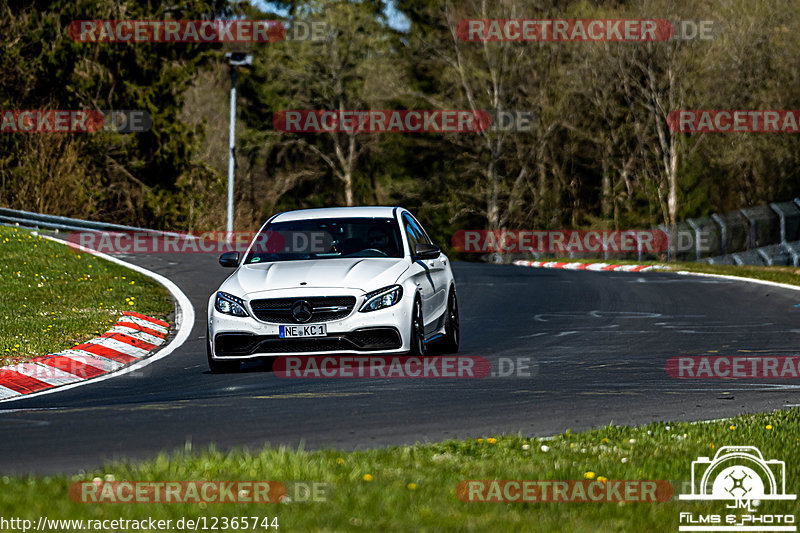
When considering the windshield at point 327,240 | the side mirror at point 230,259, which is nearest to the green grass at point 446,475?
the windshield at point 327,240

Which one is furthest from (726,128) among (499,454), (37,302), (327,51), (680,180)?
(499,454)

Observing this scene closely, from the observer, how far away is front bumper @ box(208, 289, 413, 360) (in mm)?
11859

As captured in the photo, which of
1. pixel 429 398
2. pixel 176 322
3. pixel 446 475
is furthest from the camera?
pixel 176 322

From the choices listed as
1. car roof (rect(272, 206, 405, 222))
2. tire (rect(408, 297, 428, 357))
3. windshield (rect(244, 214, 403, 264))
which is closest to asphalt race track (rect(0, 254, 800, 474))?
tire (rect(408, 297, 428, 357))

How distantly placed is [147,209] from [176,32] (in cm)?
701

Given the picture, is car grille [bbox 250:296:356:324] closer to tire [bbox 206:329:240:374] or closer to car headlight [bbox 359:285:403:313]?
car headlight [bbox 359:285:403:313]

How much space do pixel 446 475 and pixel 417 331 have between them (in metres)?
5.76

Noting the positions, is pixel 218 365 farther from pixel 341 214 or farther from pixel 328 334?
pixel 341 214

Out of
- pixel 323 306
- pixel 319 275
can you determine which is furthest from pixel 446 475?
pixel 319 275

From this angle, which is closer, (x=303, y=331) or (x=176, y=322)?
(x=303, y=331)

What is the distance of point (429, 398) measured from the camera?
10.0 meters

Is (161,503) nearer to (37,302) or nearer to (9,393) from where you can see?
(9,393)

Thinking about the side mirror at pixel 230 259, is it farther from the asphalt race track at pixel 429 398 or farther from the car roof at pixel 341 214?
the asphalt race track at pixel 429 398

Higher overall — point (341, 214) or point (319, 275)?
point (341, 214)
